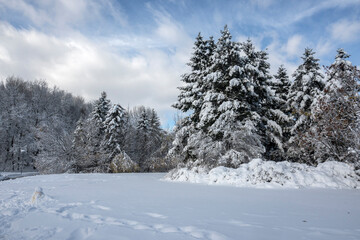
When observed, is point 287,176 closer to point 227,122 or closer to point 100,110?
point 227,122

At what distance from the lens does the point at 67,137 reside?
23531mm

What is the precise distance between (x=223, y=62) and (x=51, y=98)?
36224 mm

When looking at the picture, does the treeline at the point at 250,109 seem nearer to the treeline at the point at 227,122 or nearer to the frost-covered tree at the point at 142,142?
the treeline at the point at 227,122

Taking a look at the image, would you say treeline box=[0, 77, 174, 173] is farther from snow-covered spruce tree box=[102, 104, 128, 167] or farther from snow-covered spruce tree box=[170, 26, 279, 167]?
snow-covered spruce tree box=[170, 26, 279, 167]

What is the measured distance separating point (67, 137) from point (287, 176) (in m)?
23.1

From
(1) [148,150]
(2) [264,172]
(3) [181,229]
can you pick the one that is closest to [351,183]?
(2) [264,172]

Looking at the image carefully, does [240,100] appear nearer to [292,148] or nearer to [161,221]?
[292,148]

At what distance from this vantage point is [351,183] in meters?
7.75

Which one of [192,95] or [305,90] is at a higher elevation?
[305,90]

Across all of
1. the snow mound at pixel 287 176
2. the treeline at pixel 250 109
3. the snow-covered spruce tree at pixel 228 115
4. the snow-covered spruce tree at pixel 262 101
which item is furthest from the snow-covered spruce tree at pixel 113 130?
the snow mound at pixel 287 176

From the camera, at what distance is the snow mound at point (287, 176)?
25.6 feet

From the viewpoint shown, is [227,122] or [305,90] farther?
[305,90]

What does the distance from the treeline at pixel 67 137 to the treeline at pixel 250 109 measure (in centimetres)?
803

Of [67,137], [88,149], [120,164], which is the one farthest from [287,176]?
[67,137]
